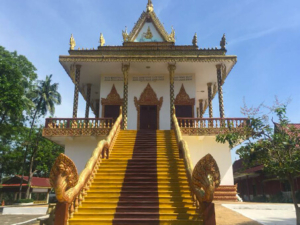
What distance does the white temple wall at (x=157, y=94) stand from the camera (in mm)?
14617

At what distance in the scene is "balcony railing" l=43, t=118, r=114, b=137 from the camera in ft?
39.3

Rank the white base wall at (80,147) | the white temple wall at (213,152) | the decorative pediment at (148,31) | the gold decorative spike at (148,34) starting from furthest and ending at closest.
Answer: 1. the gold decorative spike at (148,34)
2. the decorative pediment at (148,31)
3. the white base wall at (80,147)
4. the white temple wall at (213,152)

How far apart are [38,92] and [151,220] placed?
23.5 meters

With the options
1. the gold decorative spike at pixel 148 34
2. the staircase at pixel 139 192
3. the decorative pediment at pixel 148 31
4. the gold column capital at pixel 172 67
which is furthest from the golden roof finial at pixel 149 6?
the staircase at pixel 139 192

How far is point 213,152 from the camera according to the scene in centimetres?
1207

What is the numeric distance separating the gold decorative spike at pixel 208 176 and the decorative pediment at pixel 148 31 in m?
12.7

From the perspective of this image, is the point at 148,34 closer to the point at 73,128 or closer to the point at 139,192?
the point at 73,128

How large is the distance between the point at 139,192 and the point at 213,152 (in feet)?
20.6

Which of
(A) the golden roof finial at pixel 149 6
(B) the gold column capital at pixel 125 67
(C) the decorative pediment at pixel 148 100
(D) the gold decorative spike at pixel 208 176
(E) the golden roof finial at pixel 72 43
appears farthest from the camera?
(A) the golden roof finial at pixel 149 6

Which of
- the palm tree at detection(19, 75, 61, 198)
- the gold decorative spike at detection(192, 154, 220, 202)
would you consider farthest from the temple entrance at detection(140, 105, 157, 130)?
the palm tree at detection(19, 75, 61, 198)

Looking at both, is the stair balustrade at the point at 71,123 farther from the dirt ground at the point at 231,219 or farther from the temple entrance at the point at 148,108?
the dirt ground at the point at 231,219

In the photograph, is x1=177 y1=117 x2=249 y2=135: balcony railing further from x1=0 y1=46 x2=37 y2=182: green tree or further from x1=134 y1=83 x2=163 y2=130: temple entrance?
x1=0 y1=46 x2=37 y2=182: green tree

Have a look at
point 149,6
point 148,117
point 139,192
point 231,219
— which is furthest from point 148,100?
point 231,219

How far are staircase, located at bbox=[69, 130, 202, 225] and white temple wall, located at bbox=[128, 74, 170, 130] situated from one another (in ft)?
15.9
